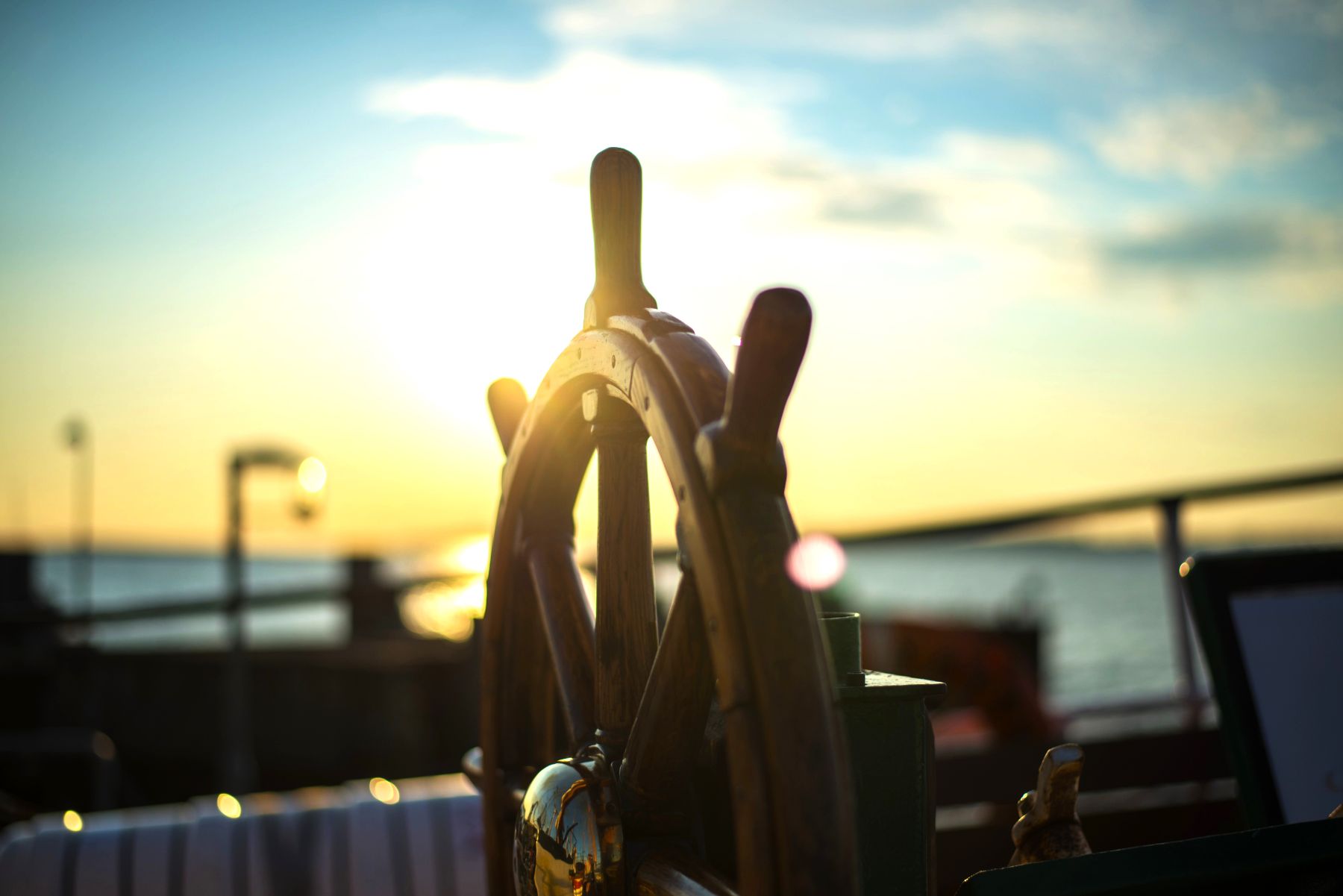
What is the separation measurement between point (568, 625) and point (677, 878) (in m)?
0.36

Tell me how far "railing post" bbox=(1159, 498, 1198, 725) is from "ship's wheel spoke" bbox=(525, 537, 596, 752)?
1.79m

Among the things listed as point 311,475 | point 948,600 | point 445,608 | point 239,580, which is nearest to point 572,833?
point 239,580

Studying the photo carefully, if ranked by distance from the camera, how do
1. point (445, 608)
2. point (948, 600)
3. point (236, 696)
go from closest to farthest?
point (236, 696)
point (445, 608)
point (948, 600)

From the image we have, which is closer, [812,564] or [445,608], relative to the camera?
[812,564]

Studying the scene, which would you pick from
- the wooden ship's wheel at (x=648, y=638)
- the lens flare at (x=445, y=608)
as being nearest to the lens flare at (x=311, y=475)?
the lens flare at (x=445, y=608)

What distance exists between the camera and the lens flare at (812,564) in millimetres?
743

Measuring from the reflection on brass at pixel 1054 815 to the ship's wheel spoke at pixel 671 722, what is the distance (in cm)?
26

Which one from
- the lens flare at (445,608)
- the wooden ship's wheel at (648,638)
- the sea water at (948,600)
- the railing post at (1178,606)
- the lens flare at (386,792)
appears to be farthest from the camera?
the sea water at (948,600)

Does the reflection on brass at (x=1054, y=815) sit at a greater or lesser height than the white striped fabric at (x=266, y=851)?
lesser

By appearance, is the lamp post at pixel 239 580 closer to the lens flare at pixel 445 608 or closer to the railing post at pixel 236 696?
the railing post at pixel 236 696

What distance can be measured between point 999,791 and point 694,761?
1.84m

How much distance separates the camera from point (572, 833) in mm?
906

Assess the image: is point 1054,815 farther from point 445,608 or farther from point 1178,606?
point 445,608

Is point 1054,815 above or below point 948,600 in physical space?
below
